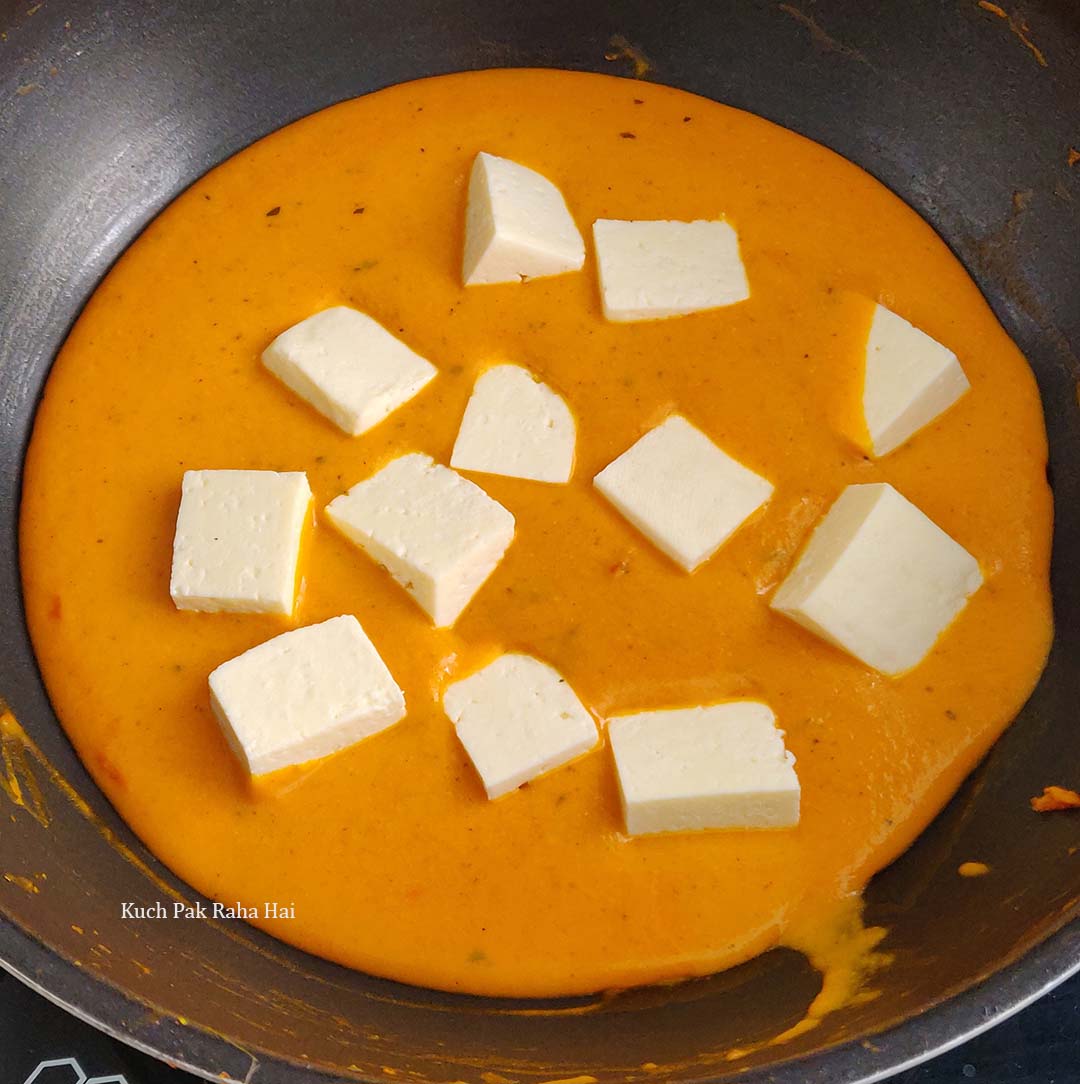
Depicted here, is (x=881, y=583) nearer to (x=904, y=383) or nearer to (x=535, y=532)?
(x=904, y=383)

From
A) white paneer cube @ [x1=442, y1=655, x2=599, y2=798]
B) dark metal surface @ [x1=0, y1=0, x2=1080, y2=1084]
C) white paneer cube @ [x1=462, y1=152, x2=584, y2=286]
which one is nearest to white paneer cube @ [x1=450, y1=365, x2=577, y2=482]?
white paneer cube @ [x1=462, y1=152, x2=584, y2=286]

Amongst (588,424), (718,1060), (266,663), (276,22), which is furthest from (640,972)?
(276,22)

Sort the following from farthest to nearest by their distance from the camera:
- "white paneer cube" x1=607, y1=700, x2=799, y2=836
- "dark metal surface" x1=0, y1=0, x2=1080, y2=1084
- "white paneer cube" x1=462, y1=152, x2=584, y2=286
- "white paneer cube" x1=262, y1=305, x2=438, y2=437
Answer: "white paneer cube" x1=462, y1=152, x2=584, y2=286 < "white paneer cube" x1=262, y1=305, x2=438, y2=437 < "white paneer cube" x1=607, y1=700, x2=799, y2=836 < "dark metal surface" x1=0, y1=0, x2=1080, y2=1084


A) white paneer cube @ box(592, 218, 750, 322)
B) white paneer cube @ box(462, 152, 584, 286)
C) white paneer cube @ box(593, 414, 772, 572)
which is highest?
white paneer cube @ box(592, 218, 750, 322)

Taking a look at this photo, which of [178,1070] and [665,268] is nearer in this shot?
[178,1070]

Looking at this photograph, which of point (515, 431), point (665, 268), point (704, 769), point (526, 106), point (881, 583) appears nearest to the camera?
point (704, 769)

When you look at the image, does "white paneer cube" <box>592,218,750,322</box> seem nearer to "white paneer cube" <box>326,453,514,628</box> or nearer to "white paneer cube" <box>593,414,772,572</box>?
"white paneer cube" <box>593,414,772,572</box>

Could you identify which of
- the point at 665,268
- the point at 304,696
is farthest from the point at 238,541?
the point at 665,268

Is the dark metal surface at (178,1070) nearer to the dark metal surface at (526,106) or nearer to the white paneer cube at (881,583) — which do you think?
the dark metal surface at (526,106)
